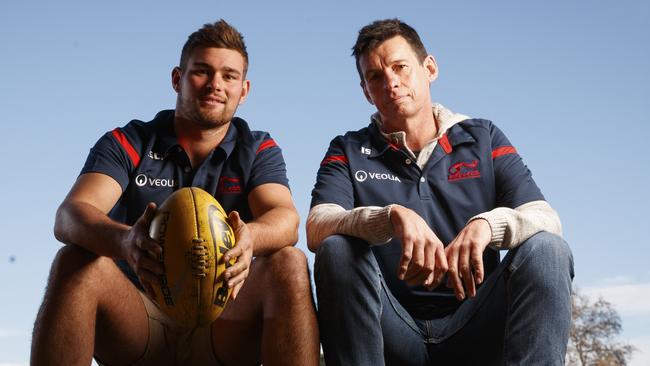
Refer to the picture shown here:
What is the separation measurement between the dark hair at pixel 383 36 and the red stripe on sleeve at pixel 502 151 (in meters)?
0.65

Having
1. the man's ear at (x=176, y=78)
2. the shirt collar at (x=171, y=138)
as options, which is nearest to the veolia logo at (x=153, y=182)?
the shirt collar at (x=171, y=138)

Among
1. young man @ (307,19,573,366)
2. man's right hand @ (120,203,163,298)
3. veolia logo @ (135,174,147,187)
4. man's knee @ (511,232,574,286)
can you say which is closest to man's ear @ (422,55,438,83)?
young man @ (307,19,573,366)

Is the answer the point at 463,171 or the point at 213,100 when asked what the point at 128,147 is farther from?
the point at 463,171

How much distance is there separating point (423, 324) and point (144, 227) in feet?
4.62

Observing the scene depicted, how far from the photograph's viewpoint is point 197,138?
13.1 feet

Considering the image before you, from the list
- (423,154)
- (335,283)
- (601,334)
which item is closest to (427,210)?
(423,154)

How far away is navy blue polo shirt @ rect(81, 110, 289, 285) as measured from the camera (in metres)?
3.81

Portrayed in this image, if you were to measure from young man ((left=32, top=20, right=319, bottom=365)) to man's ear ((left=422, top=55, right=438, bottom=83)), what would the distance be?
97 cm

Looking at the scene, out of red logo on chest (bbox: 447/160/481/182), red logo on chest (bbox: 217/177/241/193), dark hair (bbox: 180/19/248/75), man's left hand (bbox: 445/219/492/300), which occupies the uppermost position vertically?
dark hair (bbox: 180/19/248/75)

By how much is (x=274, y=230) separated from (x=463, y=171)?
1.19 meters

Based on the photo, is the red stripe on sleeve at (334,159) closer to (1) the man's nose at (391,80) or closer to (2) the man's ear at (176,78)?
(1) the man's nose at (391,80)

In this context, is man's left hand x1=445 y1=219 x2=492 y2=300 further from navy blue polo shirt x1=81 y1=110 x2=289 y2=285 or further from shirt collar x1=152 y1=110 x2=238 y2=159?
shirt collar x1=152 y1=110 x2=238 y2=159

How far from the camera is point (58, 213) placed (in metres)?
3.56

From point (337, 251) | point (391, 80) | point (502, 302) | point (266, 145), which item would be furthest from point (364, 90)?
point (502, 302)
